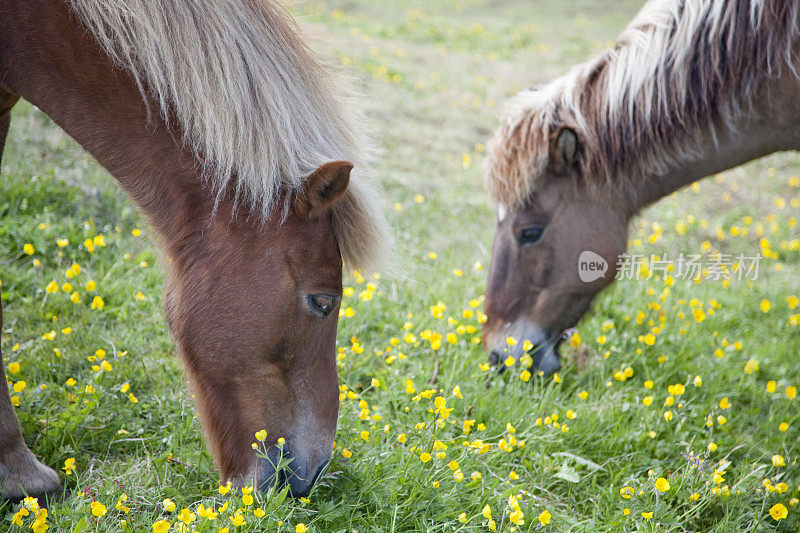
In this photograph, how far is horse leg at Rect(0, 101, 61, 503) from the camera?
2258mm

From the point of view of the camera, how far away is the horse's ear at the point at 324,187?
192 cm

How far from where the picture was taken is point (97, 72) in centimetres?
202

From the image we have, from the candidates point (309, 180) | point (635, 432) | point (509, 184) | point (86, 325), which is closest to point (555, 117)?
point (509, 184)

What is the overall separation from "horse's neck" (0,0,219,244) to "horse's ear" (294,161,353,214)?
12.1 inches

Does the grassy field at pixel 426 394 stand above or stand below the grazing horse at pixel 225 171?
below

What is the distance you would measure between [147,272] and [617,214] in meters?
2.75

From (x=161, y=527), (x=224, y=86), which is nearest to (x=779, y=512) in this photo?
(x=161, y=527)

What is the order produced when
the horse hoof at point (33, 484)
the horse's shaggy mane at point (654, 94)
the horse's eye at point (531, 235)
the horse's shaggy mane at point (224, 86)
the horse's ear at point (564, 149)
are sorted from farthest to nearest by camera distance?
the horse's eye at point (531, 235) → the horse's ear at point (564, 149) → the horse's shaggy mane at point (654, 94) → the horse hoof at point (33, 484) → the horse's shaggy mane at point (224, 86)

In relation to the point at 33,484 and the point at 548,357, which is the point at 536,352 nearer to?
the point at 548,357

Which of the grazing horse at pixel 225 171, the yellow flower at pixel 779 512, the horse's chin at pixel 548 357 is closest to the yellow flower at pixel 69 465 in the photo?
the grazing horse at pixel 225 171

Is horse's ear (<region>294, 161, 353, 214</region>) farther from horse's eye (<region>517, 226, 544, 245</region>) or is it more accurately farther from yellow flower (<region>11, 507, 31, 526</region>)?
horse's eye (<region>517, 226, 544, 245</region>)

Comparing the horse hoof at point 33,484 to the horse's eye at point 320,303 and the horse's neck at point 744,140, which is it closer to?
the horse's eye at point 320,303

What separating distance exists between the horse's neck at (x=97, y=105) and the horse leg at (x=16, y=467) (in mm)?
402

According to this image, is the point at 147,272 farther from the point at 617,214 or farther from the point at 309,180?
the point at 617,214
